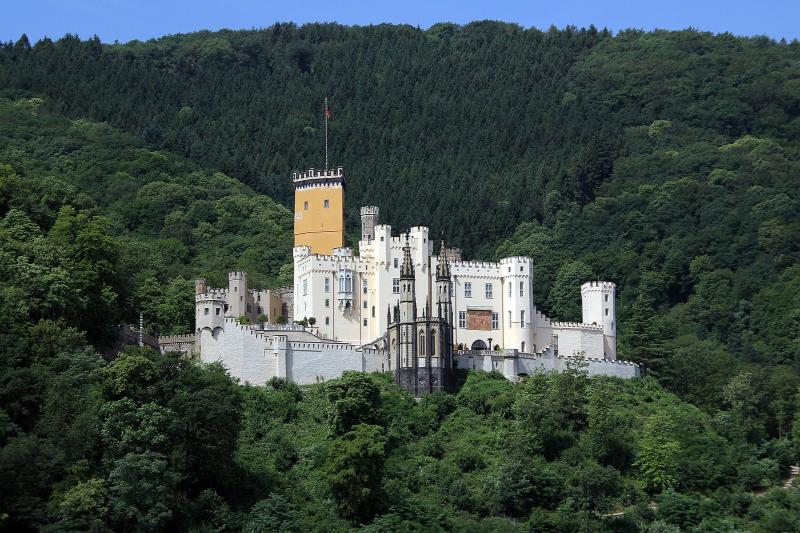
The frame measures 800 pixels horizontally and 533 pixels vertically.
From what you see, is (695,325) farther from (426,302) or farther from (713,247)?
(426,302)

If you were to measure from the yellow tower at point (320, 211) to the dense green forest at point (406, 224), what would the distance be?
769cm

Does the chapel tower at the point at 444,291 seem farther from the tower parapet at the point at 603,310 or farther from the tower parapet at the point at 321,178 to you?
the tower parapet at the point at 321,178

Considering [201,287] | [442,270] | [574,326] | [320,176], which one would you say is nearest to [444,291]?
[442,270]

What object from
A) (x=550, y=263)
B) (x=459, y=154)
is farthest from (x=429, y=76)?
(x=550, y=263)

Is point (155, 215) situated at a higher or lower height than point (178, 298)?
higher

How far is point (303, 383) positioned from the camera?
82.0m

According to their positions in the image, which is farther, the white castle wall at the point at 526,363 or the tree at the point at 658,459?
the white castle wall at the point at 526,363

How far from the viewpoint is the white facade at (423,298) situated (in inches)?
3420

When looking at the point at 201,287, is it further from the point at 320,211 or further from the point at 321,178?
the point at 321,178

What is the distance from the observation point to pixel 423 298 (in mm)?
86188

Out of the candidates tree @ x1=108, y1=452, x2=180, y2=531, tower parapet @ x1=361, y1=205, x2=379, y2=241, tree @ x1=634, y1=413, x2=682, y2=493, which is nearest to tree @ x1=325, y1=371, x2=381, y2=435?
A: tree @ x1=108, y1=452, x2=180, y2=531

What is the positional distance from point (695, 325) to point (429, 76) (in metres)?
70.5

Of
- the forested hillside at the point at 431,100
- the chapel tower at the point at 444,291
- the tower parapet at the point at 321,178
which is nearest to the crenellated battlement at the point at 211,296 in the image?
the tower parapet at the point at 321,178

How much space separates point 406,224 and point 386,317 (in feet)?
135
